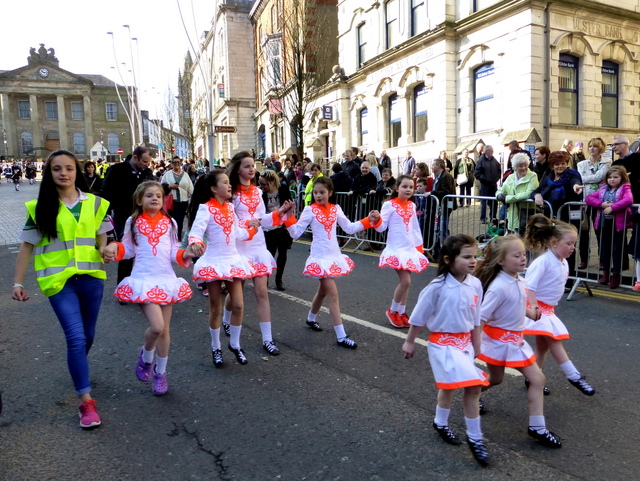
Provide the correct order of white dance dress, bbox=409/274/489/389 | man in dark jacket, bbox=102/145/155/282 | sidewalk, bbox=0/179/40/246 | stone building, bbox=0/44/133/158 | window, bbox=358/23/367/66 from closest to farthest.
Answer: white dance dress, bbox=409/274/489/389 → man in dark jacket, bbox=102/145/155/282 → sidewalk, bbox=0/179/40/246 → window, bbox=358/23/367/66 → stone building, bbox=0/44/133/158

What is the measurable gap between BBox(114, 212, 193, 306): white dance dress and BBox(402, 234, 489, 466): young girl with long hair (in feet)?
6.33

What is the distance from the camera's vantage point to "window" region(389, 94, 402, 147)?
80.1 feet

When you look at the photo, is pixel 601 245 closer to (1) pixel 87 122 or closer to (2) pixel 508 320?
(2) pixel 508 320

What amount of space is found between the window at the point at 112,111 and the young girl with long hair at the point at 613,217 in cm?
9609

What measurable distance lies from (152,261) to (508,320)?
2713mm

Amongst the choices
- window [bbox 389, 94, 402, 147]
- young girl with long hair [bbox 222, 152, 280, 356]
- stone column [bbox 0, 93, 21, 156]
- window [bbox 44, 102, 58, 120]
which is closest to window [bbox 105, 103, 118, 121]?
window [bbox 44, 102, 58, 120]

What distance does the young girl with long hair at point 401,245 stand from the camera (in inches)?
230

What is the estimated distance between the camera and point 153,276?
4.11 m

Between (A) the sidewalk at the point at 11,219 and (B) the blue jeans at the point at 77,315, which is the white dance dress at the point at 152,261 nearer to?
(B) the blue jeans at the point at 77,315

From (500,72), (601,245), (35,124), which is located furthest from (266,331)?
(35,124)

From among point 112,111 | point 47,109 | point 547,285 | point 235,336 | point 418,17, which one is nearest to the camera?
point 547,285

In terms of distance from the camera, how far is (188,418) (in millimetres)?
3721

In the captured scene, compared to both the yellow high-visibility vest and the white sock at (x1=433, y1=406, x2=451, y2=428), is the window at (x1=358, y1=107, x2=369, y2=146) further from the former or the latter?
the white sock at (x1=433, y1=406, x2=451, y2=428)

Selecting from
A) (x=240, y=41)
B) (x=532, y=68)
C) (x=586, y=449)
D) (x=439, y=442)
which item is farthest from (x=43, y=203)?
(x=240, y=41)
